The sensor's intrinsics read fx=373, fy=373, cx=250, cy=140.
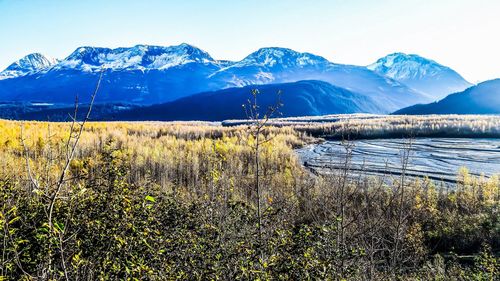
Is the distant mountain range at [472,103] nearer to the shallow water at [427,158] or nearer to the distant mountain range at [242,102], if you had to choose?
the distant mountain range at [242,102]

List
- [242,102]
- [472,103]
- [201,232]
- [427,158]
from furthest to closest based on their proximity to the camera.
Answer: [242,102] < [472,103] < [427,158] < [201,232]

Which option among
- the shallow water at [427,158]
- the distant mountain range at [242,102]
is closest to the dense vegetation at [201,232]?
the shallow water at [427,158]

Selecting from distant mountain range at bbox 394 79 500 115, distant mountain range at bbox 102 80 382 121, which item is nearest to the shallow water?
distant mountain range at bbox 394 79 500 115

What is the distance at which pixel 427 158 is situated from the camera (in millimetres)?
20031

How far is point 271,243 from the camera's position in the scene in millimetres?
4156

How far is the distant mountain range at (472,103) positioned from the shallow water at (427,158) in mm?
74203

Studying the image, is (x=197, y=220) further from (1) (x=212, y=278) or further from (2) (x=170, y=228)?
(1) (x=212, y=278)

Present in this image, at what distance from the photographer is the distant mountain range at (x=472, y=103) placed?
92.5 metres

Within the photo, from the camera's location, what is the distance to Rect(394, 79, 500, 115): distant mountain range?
303ft

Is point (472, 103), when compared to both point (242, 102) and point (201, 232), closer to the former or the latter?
point (242, 102)

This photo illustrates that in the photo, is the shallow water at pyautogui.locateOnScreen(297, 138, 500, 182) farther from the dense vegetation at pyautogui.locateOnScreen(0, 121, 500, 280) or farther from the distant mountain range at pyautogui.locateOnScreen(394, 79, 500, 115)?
the distant mountain range at pyautogui.locateOnScreen(394, 79, 500, 115)

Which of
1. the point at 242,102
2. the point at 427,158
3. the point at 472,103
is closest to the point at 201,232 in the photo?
the point at 427,158

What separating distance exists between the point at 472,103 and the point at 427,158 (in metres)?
90.9

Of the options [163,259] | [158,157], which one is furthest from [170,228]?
[158,157]
